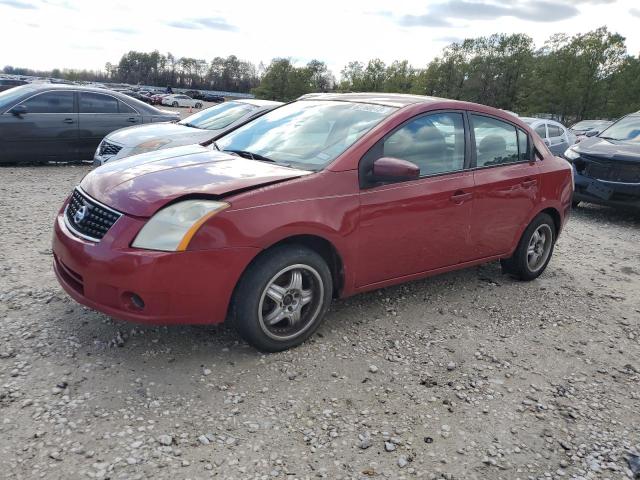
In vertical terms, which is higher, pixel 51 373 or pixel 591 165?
pixel 591 165

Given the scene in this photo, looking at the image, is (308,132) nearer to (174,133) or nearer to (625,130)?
(174,133)

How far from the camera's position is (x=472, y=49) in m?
71.9

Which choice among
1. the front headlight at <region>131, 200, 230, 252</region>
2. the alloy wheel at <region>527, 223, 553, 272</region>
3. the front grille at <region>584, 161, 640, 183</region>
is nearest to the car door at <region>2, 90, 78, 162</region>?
the front headlight at <region>131, 200, 230, 252</region>

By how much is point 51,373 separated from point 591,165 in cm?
828

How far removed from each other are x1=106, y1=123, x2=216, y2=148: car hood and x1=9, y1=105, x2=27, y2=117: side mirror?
1988mm

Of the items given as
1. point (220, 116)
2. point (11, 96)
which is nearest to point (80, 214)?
point (220, 116)

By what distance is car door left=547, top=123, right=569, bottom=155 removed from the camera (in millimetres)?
12970

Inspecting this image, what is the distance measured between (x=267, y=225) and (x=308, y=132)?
1.19 m

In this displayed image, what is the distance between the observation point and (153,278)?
2.91m

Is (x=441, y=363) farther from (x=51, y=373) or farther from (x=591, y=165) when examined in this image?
(x=591, y=165)

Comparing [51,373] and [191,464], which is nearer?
[191,464]

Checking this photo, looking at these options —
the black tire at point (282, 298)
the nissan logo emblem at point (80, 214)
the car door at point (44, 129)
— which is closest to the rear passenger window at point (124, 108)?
the car door at point (44, 129)

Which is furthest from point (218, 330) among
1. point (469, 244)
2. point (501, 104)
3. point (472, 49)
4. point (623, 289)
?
point (472, 49)

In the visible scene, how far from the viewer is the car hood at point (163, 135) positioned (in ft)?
25.4
